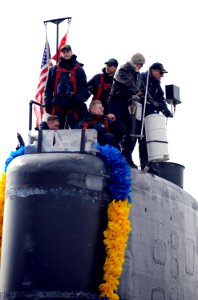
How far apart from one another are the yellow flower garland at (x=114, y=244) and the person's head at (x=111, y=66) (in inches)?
146

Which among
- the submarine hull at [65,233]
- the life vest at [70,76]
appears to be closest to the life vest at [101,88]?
the life vest at [70,76]

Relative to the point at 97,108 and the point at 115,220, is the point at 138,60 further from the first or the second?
the point at 115,220

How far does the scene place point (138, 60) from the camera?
1552 cm

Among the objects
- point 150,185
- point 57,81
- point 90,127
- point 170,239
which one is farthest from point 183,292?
point 57,81

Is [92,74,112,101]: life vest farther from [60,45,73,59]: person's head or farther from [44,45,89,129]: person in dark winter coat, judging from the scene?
[60,45,73,59]: person's head

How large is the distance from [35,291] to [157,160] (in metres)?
3.89

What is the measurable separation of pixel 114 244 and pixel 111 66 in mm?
4379

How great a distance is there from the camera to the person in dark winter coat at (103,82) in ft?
51.9

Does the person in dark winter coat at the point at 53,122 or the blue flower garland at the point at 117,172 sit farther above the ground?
the person in dark winter coat at the point at 53,122

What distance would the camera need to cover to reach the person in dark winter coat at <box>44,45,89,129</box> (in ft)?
49.2

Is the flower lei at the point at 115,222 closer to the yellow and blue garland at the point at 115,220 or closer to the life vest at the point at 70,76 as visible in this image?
the yellow and blue garland at the point at 115,220

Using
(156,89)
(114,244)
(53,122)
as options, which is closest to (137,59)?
(156,89)

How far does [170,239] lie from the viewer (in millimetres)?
14258

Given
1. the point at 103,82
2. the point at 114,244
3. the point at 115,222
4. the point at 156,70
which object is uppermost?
the point at 156,70
